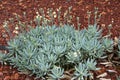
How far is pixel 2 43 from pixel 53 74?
1374 mm

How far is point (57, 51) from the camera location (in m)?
4.00

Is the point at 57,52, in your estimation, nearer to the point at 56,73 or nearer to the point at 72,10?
the point at 56,73

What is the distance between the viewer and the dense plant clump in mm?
3902

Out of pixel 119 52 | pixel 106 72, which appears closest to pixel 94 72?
pixel 106 72

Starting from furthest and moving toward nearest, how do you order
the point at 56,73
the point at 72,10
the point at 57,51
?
the point at 72,10
the point at 57,51
the point at 56,73

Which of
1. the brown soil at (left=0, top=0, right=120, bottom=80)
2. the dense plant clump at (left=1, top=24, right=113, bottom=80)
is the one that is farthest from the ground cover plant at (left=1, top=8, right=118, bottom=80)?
the brown soil at (left=0, top=0, right=120, bottom=80)

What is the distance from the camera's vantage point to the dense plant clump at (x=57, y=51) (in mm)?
3902

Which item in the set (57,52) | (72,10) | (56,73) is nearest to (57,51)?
(57,52)

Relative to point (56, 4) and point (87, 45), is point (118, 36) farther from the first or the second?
point (56, 4)

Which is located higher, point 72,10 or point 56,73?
point 72,10

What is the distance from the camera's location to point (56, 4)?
602 cm

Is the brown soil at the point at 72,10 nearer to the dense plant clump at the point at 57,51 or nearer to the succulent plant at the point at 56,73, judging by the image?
the dense plant clump at the point at 57,51

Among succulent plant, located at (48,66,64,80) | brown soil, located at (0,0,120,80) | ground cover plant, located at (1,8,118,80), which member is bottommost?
succulent plant, located at (48,66,64,80)

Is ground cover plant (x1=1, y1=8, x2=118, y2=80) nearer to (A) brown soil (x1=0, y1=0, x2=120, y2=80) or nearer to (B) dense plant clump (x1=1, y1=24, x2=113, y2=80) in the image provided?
(B) dense plant clump (x1=1, y1=24, x2=113, y2=80)
